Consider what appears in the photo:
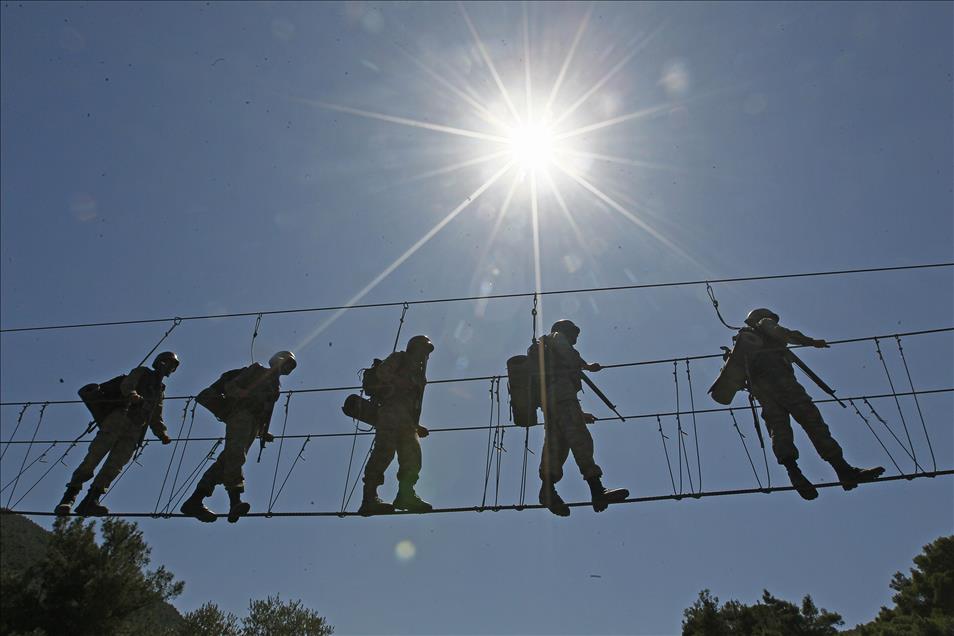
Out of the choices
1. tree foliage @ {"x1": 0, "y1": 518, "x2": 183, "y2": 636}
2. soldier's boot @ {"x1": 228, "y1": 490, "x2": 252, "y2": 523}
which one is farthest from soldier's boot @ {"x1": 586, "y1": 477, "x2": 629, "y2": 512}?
tree foliage @ {"x1": 0, "y1": 518, "x2": 183, "y2": 636}

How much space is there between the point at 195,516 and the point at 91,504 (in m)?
1.67

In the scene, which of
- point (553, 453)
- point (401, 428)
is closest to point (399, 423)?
point (401, 428)

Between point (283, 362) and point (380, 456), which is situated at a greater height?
point (283, 362)

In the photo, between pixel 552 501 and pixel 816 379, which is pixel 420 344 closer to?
pixel 552 501

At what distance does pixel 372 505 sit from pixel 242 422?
217 cm

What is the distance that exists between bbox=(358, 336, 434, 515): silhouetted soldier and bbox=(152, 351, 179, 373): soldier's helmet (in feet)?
11.2

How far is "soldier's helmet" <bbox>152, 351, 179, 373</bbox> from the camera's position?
29.7 ft

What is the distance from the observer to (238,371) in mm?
8586

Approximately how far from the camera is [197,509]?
764 cm

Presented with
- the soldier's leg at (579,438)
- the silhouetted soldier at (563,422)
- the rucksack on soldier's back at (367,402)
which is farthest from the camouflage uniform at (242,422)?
the soldier's leg at (579,438)

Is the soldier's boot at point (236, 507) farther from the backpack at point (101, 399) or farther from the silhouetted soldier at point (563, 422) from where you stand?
the silhouetted soldier at point (563, 422)

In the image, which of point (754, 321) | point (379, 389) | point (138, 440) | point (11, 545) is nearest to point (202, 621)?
point (138, 440)

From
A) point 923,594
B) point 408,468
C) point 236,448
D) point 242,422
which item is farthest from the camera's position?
point 923,594

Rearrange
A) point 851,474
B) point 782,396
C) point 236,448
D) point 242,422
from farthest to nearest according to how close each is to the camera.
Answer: point 242,422 < point 236,448 < point 782,396 < point 851,474
